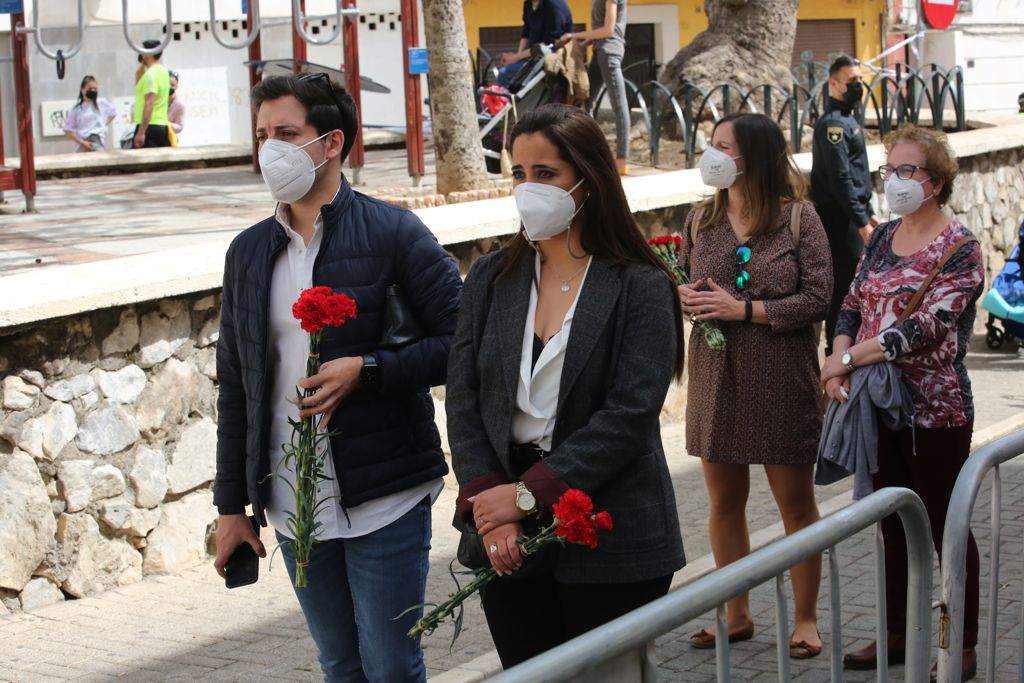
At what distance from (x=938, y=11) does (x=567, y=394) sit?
1203 centimetres

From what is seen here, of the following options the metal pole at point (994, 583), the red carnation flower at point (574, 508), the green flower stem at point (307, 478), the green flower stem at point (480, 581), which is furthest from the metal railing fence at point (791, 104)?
the red carnation flower at point (574, 508)

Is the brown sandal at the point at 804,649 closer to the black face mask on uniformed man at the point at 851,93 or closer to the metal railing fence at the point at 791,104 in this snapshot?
the black face mask on uniformed man at the point at 851,93

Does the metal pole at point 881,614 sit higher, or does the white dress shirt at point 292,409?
the white dress shirt at point 292,409

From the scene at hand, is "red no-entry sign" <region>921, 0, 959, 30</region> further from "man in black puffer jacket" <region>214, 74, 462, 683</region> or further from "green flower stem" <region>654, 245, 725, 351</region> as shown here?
"man in black puffer jacket" <region>214, 74, 462, 683</region>

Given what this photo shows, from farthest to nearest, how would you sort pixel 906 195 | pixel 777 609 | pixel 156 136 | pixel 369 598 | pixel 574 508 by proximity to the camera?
pixel 156 136 → pixel 906 195 → pixel 369 598 → pixel 574 508 → pixel 777 609

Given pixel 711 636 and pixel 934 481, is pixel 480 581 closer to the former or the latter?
pixel 711 636

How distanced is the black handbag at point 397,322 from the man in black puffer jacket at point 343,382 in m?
0.01

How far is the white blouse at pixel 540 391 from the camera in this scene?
10.7 ft

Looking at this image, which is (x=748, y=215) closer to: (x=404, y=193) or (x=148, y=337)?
(x=148, y=337)

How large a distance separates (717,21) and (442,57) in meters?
6.75

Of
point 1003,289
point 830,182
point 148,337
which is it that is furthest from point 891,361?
point 1003,289

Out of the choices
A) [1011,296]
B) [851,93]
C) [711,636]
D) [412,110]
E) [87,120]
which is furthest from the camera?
[87,120]

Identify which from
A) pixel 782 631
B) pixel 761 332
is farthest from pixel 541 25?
pixel 782 631

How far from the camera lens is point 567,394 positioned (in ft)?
10.6
